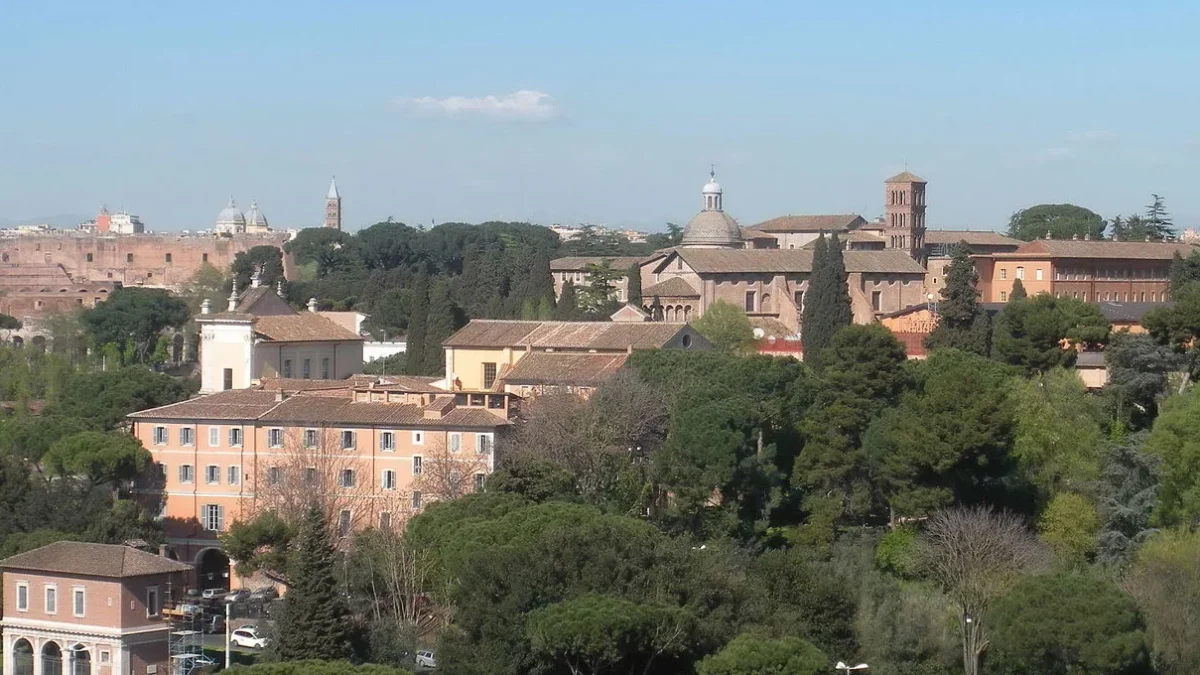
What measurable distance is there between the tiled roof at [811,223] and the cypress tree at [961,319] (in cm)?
2922

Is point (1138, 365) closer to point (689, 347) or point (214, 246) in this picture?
point (689, 347)

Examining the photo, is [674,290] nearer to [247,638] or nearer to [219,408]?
[219,408]

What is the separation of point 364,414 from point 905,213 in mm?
36929

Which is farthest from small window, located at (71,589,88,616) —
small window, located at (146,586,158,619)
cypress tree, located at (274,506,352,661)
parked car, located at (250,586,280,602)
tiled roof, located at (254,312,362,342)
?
tiled roof, located at (254,312,362,342)

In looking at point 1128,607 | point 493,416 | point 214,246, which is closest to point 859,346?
point 493,416

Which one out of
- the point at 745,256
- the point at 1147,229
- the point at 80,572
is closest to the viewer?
the point at 80,572

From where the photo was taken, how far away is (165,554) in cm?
3325

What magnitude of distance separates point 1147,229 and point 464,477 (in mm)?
48009

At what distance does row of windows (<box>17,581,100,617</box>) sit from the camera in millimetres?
28969

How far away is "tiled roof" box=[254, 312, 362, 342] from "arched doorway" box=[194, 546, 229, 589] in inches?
362

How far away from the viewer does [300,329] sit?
45.8 metres

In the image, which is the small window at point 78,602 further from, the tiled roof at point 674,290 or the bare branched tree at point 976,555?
the tiled roof at point 674,290

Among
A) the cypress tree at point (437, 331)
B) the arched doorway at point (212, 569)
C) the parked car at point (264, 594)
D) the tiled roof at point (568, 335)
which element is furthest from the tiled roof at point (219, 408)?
the cypress tree at point (437, 331)

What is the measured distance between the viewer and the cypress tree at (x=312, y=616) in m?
26.2
